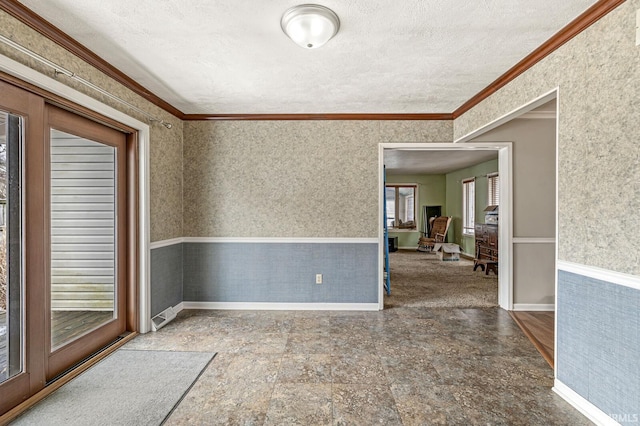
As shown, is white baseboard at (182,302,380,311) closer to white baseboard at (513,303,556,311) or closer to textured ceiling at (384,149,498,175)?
white baseboard at (513,303,556,311)

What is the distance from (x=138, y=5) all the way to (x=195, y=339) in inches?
106

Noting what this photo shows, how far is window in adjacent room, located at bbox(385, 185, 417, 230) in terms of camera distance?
10.4 m

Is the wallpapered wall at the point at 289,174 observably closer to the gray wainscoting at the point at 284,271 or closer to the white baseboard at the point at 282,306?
the gray wainscoting at the point at 284,271

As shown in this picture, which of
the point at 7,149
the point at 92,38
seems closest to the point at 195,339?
the point at 7,149

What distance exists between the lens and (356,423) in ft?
6.20

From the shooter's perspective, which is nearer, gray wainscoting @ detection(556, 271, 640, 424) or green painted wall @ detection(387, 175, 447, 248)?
gray wainscoting @ detection(556, 271, 640, 424)

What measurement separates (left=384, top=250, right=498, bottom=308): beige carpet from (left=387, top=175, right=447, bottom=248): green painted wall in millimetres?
2526

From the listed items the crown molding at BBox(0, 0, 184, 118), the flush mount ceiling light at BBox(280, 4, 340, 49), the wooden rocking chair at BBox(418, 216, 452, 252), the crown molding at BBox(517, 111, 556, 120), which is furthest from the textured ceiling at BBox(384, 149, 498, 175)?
the crown molding at BBox(0, 0, 184, 118)

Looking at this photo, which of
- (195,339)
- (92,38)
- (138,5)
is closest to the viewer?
(138,5)

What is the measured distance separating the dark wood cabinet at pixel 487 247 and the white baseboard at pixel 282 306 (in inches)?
128

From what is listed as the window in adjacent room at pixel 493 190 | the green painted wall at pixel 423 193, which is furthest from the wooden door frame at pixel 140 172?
the green painted wall at pixel 423 193

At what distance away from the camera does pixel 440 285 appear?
5.28 meters

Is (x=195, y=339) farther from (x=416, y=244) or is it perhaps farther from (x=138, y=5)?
(x=416, y=244)

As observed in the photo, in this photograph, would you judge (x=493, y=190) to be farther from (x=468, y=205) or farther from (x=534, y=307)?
(x=534, y=307)
